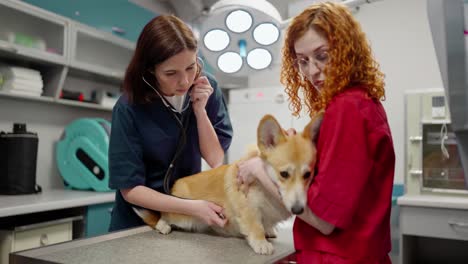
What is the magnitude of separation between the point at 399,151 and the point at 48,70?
9.75 feet

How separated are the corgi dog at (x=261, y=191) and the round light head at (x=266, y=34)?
0.59 metres

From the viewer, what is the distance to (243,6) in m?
1.40

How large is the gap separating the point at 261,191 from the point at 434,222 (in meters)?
1.81

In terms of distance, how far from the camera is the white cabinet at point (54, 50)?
243cm

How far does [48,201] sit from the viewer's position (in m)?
2.14

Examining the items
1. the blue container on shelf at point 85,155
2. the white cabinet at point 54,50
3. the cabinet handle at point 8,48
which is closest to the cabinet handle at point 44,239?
the blue container on shelf at point 85,155

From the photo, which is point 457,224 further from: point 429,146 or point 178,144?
point 178,144

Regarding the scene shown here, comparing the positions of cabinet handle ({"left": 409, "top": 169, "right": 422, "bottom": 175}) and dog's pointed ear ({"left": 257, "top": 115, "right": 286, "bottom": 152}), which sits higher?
dog's pointed ear ({"left": 257, "top": 115, "right": 286, "bottom": 152})

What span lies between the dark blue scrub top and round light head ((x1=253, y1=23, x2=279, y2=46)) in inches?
10.3

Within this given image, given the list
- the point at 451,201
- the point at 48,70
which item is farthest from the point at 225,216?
the point at 48,70

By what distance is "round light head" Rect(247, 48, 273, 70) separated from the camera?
1523 mm

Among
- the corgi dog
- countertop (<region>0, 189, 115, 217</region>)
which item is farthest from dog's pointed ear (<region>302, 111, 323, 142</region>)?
countertop (<region>0, 189, 115, 217</region>)

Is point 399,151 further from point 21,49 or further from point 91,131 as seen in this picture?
point 21,49

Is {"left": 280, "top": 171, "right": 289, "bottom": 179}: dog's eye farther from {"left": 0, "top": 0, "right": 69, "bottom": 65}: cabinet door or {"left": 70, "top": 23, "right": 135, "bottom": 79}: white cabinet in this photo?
{"left": 70, "top": 23, "right": 135, "bottom": 79}: white cabinet
